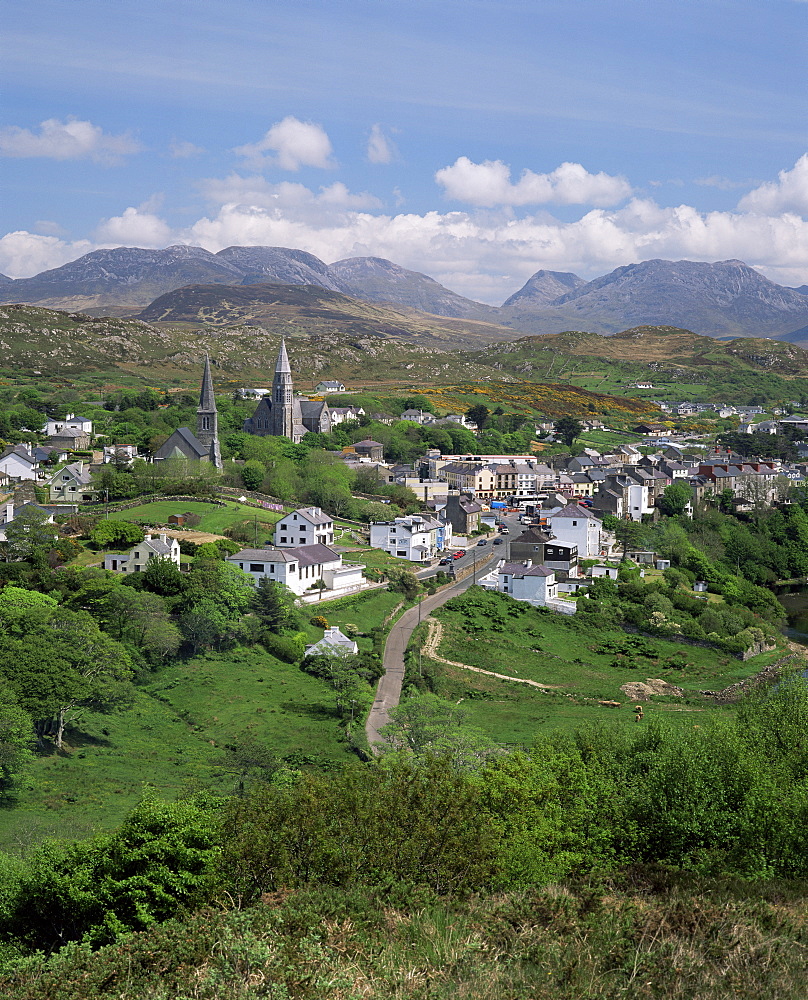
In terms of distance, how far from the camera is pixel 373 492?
71.6 meters

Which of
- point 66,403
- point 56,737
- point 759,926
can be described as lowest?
point 56,737

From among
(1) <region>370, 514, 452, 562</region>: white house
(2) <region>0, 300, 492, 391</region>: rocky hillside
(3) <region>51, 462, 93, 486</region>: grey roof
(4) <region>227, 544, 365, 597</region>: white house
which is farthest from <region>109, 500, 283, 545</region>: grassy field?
(2) <region>0, 300, 492, 391</region>: rocky hillside

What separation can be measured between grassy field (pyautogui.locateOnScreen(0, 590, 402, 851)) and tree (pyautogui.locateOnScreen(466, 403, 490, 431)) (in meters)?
A: 69.0

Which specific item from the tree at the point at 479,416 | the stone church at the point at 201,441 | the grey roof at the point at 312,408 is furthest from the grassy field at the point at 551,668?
the tree at the point at 479,416

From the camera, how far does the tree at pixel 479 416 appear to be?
Answer: 352 feet

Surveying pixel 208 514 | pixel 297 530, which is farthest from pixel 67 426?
pixel 297 530

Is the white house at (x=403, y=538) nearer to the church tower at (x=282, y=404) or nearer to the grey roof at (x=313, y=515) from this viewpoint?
A: the grey roof at (x=313, y=515)

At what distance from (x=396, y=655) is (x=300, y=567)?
7.51m

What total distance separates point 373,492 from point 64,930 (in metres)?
56.8

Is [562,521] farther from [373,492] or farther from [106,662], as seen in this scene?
[106,662]

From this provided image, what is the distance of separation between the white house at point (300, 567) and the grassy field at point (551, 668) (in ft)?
16.7

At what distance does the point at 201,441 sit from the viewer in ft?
242

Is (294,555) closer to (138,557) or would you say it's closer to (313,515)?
(313,515)

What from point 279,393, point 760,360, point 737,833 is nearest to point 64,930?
point 737,833
